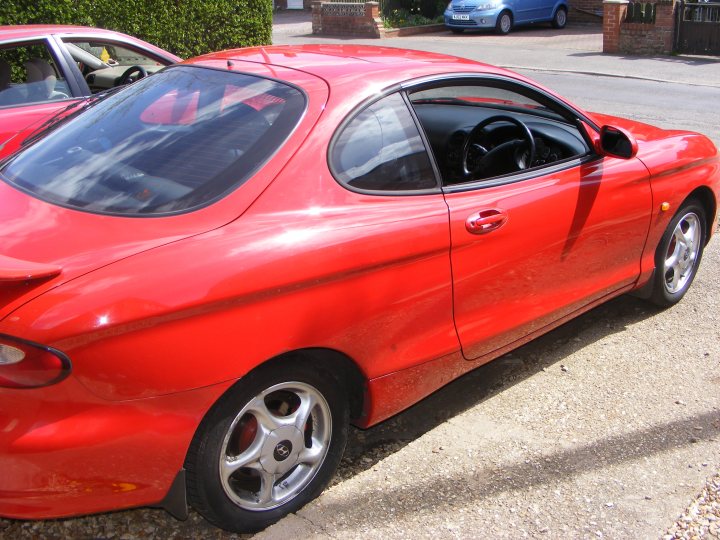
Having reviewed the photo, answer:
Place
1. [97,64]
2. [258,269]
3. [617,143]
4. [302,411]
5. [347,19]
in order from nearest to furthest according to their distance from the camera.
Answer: [258,269]
[302,411]
[617,143]
[97,64]
[347,19]

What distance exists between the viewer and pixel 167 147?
3.18 meters

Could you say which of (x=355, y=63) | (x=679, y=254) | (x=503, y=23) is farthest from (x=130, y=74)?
(x=503, y=23)

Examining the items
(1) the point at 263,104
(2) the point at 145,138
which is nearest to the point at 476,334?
(1) the point at 263,104

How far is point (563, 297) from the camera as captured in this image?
4043mm

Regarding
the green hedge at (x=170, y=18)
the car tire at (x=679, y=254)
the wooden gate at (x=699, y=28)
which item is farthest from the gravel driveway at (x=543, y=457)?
the wooden gate at (x=699, y=28)

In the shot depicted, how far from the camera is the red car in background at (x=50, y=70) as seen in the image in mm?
5832

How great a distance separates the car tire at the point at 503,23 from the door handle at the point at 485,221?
20.8 meters

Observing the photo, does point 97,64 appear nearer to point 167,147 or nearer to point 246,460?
point 167,147

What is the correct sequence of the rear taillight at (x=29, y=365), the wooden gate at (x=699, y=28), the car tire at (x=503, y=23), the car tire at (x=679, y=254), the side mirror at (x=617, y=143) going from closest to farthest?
the rear taillight at (x=29, y=365), the side mirror at (x=617, y=143), the car tire at (x=679, y=254), the wooden gate at (x=699, y=28), the car tire at (x=503, y=23)

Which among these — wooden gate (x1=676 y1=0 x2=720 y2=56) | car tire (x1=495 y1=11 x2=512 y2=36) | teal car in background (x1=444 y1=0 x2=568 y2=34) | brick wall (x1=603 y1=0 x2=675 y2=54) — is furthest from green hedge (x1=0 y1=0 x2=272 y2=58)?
car tire (x1=495 y1=11 x2=512 y2=36)

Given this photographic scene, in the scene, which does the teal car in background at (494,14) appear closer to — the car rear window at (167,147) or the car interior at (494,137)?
the car interior at (494,137)

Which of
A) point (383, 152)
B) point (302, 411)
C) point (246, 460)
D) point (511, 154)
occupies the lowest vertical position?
point (246, 460)

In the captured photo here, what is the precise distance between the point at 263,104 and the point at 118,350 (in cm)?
119

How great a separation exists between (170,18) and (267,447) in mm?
10823
